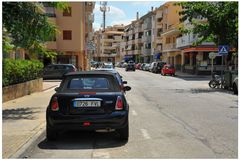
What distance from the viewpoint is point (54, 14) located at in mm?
57062

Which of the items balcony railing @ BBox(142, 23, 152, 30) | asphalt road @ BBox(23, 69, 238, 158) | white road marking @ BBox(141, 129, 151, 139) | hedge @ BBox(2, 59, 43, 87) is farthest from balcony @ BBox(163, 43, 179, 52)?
white road marking @ BBox(141, 129, 151, 139)

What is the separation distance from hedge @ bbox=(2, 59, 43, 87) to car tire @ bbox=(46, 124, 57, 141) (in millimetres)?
8507

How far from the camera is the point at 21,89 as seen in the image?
2084 centimetres

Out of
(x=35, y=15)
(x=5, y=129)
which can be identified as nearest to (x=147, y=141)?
(x=5, y=129)

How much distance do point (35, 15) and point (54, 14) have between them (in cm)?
4233

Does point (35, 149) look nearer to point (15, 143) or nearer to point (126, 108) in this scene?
point (15, 143)

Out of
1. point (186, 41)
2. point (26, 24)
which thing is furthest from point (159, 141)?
point (186, 41)

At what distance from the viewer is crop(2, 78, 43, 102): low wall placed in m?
18.3

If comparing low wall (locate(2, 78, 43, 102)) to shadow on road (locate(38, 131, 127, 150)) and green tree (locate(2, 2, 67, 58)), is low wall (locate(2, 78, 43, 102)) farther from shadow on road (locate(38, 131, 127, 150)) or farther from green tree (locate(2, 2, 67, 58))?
shadow on road (locate(38, 131, 127, 150))

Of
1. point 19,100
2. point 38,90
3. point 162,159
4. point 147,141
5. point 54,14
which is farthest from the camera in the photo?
point 54,14

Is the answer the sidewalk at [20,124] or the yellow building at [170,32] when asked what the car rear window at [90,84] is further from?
the yellow building at [170,32]

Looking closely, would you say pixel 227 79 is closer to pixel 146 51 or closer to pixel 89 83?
pixel 89 83

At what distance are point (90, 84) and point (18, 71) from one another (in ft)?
36.1

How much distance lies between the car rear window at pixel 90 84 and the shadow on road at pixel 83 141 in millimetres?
1061
